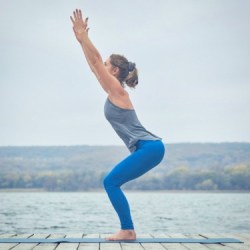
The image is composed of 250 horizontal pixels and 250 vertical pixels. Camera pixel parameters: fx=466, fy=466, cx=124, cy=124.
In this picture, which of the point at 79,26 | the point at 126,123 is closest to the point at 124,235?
the point at 126,123

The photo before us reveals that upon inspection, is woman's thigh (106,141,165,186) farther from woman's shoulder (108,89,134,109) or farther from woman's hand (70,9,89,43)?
woman's hand (70,9,89,43)

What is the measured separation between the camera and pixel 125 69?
505 cm

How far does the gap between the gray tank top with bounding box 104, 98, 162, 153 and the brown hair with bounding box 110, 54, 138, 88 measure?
36 centimetres

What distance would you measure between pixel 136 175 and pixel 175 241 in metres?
0.81

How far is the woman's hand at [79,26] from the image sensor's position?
468 centimetres

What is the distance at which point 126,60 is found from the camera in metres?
5.07

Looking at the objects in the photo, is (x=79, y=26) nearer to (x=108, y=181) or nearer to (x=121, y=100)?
(x=121, y=100)

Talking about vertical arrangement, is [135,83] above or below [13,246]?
above

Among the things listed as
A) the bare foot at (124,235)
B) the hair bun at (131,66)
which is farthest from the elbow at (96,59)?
the bare foot at (124,235)

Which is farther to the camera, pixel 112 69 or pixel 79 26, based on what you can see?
pixel 112 69

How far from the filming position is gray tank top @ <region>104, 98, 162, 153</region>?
484cm

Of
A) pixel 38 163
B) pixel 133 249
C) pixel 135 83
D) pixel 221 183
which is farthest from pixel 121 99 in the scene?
pixel 38 163

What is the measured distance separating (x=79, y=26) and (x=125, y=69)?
27.6 inches

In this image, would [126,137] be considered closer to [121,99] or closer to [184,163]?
[121,99]
